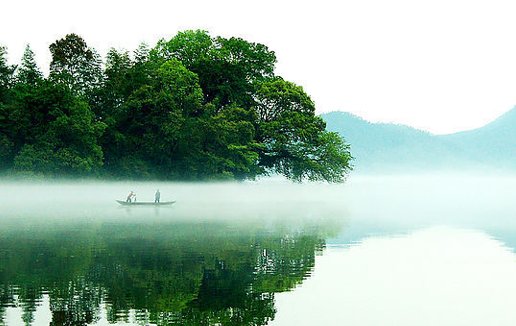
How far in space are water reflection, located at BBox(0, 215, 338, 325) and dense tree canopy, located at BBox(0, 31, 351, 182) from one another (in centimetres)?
3237

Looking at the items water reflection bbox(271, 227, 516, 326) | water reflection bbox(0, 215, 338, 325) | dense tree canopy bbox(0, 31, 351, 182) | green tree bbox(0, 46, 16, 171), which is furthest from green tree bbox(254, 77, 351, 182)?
water reflection bbox(271, 227, 516, 326)

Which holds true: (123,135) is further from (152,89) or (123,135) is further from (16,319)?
(16,319)

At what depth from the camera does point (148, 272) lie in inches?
1078

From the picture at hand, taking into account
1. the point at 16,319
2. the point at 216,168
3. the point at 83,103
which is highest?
the point at 83,103

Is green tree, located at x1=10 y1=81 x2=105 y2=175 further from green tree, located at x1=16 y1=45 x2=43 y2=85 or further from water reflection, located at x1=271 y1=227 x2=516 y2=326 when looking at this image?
water reflection, located at x1=271 y1=227 x2=516 y2=326

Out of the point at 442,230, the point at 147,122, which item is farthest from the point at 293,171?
the point at 442,230

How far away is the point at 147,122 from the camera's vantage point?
81.8 meters

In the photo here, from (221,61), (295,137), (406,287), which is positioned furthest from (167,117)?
(406,287)

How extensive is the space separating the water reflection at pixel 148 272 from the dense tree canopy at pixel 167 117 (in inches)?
1274

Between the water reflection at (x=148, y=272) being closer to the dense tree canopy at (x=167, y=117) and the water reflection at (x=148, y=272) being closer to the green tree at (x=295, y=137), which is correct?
the dense tree canopy at (x=167, y=117)

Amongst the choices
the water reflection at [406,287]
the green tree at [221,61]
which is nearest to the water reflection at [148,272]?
the water reflection at [406,287]

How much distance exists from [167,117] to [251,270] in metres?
53.9

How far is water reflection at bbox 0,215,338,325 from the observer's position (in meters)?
20.8

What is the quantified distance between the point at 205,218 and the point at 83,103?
95.1 feet
